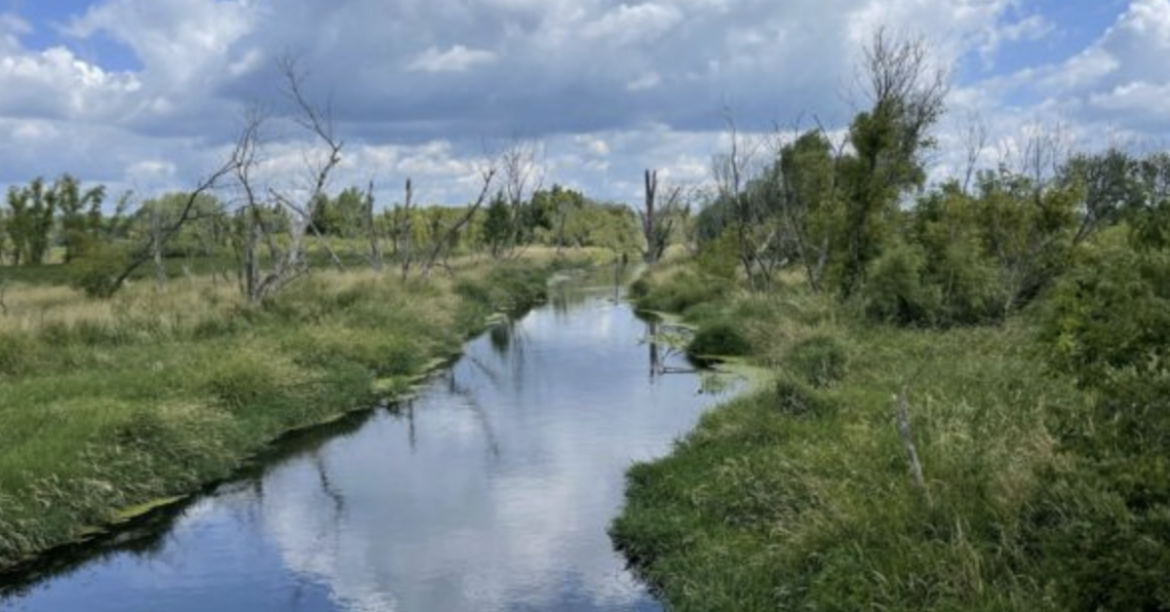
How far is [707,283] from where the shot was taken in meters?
40.0

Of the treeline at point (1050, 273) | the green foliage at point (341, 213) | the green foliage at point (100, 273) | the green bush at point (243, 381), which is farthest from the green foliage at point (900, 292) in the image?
the green foliage at point (341, 213)

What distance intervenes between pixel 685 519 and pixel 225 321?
17566 mm

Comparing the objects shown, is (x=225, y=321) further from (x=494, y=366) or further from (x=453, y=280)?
(x=453, y=280)

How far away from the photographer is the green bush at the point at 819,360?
1805 centimetres

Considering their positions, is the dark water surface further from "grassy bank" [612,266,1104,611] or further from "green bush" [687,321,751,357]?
"green bush" [687,321,751,357]

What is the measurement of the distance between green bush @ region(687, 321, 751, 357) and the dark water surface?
4.29 meters

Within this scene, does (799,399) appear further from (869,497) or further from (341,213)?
(341,213)

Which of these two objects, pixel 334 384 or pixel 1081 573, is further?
pixel 334 384

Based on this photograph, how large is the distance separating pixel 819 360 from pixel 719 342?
26.8ft

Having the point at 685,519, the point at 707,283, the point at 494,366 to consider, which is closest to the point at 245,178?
the point at 494,366

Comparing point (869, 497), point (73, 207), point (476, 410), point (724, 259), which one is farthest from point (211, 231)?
point (869, 497)

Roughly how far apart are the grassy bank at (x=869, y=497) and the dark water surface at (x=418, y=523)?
898 mm

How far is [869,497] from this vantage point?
372 inches

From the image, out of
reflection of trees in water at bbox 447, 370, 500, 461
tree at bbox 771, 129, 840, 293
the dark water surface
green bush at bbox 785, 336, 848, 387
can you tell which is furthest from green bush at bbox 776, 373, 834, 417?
tree at bbox 771, 129, 840, 293
